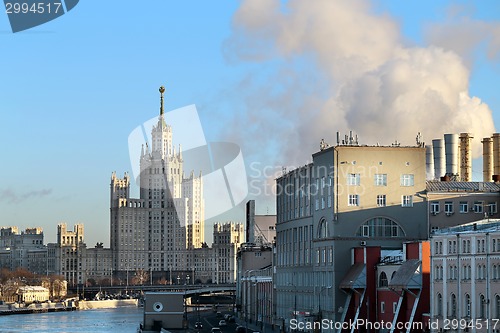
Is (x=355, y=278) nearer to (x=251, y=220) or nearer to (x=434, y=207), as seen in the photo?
(x=434, y=207)

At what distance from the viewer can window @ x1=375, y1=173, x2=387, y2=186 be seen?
307 ft

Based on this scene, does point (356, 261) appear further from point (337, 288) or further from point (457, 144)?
point (457, 144)

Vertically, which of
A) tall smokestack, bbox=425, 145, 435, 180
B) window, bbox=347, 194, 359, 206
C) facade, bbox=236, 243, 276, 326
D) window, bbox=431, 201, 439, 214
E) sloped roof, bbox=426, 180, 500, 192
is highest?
tall smokestack, bbox=425, 145, 435, 180

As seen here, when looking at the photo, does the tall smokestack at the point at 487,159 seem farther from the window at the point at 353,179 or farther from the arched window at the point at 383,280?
the arched window at the point at 383,280

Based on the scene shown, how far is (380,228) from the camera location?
3674 inches

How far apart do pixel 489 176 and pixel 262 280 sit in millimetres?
31217

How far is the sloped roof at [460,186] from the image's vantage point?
314 ft

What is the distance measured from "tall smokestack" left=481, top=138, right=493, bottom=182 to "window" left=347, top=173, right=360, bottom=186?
64.4 ft

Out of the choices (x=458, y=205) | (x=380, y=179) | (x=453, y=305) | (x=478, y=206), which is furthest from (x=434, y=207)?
(x=453, y=305)

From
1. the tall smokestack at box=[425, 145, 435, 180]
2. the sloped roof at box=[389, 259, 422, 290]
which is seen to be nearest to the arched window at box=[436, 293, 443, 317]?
the sloped roof at box=[389, 259, 422, 290]

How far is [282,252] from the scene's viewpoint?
113250 mm

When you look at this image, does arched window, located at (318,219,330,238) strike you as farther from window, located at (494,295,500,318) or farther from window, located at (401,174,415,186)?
window, located at (494,295,500,318)

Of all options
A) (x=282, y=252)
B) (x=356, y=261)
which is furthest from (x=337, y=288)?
(x=282, y=252)

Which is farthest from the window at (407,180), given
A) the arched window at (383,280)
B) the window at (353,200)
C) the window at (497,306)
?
the window at (497,306)
